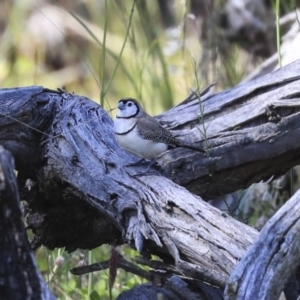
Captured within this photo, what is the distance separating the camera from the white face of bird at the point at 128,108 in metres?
3.76

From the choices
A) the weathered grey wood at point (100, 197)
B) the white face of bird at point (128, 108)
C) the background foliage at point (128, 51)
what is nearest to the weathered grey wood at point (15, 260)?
the weathered grey wood at point (100, 197)

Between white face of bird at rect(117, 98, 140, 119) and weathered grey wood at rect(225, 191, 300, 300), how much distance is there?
1563 millimetres

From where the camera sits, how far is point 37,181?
351cm

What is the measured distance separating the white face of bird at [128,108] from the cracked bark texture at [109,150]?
0.51 ft

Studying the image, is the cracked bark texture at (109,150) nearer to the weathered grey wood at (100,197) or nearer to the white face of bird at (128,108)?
the weathered grey wood at (100,197)

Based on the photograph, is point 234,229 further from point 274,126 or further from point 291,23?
point 291,23

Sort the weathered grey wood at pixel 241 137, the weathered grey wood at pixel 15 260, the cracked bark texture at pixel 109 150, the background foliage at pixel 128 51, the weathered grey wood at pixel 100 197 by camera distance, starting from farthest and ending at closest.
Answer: the background foliage at pixel 128 51 → the weathered grey wood at pixel 241 137 → the cracked bark texture at pixel 109 150 → the weathered grey wood at pixel 100 197 → the weathered grey wood at pixel 15 260

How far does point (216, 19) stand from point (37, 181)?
8.40 feet

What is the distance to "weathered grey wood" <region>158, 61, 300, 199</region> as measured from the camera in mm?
3420

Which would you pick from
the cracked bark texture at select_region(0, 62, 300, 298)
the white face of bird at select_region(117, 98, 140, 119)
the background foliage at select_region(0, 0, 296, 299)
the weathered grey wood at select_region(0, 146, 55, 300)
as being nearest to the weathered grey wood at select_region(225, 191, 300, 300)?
the weathered grey wood at select_region(0, 146, 55, 300)

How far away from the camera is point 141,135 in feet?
11.9

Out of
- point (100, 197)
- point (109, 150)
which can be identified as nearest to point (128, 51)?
point (109, 150)

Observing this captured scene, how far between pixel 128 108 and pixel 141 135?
228 millimetres

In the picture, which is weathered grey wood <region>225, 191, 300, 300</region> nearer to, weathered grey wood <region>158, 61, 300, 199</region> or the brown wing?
weathered grey wood <region>158, 61, 300, 199</region>
